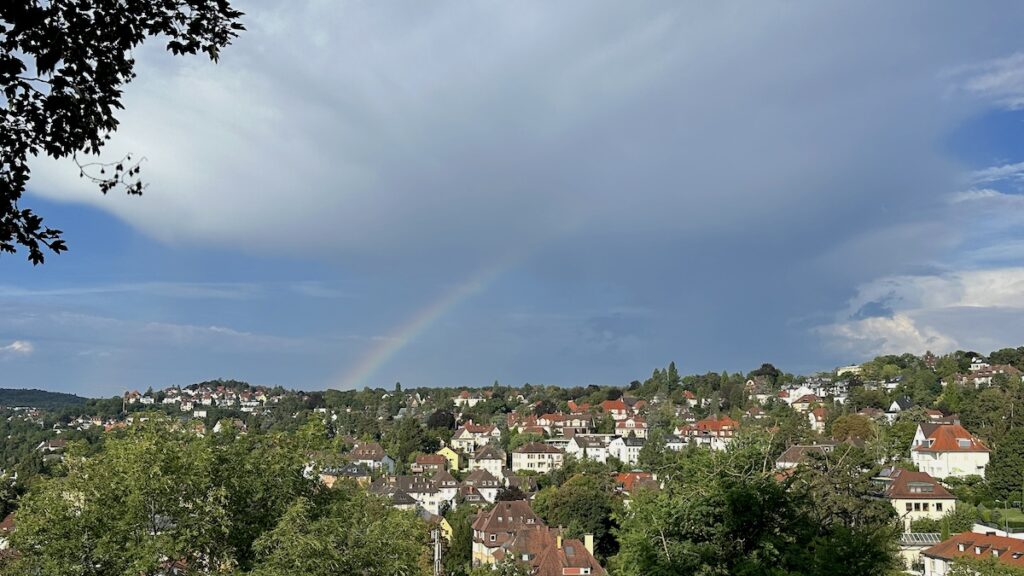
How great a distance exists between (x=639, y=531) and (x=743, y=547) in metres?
1.74

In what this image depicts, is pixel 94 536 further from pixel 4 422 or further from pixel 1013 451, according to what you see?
pixel 4 422

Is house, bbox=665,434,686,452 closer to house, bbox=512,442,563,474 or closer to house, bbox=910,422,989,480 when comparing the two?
house, bbox=512,442,563,474

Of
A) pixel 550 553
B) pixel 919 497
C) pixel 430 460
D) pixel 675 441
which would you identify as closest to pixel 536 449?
pixel 430 460

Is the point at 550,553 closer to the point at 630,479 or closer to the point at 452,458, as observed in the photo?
the point at 630,479

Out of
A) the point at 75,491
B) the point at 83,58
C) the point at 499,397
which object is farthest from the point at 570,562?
the point at 499,397

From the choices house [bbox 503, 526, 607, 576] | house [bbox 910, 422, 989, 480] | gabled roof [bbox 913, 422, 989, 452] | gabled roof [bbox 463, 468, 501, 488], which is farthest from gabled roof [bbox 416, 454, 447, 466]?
gabled roof [bbox 913, 422, 989, 452]

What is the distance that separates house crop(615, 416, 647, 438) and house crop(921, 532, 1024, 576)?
77.8 metres

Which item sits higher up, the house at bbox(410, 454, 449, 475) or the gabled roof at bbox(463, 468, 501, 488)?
the house at bbox(410, 454, 449, 475)

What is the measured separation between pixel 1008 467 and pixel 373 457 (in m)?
71.7

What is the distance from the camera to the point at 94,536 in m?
11.5

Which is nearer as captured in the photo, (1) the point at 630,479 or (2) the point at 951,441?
(2) the point at 951,441

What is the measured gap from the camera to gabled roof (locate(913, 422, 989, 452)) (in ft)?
213

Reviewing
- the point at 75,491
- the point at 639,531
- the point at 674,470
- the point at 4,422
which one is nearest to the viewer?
the point at 75,491

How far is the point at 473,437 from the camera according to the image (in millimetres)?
120625
